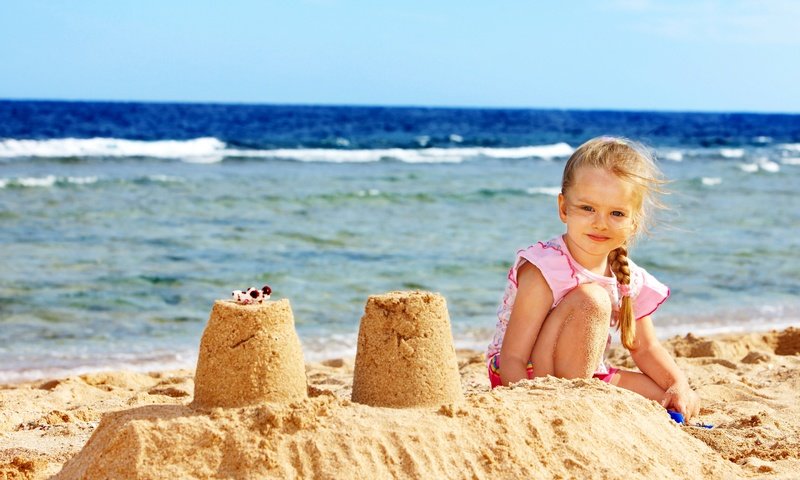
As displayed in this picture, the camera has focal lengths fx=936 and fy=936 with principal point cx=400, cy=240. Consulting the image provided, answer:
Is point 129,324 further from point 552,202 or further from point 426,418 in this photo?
point 552,202

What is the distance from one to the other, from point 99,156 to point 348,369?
18.0 metres

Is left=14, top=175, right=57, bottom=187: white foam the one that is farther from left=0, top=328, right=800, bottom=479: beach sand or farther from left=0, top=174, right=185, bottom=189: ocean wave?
left=0, top=328, right=800, bottom=479: beach sand

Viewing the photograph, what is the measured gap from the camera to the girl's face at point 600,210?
394cm

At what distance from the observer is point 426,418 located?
3.11 meters

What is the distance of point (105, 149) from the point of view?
24391 millimetres

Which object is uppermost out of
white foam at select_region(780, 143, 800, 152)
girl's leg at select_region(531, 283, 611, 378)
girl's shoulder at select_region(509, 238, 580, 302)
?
girl's shoulder at select_region(509, 238, 580, 302)

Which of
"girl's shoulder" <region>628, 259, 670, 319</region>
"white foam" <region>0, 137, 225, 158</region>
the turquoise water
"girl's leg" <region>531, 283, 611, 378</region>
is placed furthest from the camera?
"white foam" <region>0, 137, 225, 158</region>

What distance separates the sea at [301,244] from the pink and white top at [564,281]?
35cm

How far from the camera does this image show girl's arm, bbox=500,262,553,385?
4.00 meters

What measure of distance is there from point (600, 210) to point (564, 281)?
0.34 metres

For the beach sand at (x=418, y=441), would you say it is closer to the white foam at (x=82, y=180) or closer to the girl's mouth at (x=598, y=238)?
the girl's mouth at (x=598, y=238)

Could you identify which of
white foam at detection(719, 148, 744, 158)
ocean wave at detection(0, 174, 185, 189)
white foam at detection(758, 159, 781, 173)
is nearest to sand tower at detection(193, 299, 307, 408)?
ocean wave at detection(0, 174, 185, 189)

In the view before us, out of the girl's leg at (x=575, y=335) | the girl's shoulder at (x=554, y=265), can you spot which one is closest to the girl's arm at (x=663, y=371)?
the girl's leg at (x=575, y=335)

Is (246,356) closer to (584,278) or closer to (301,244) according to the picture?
(584,278)
